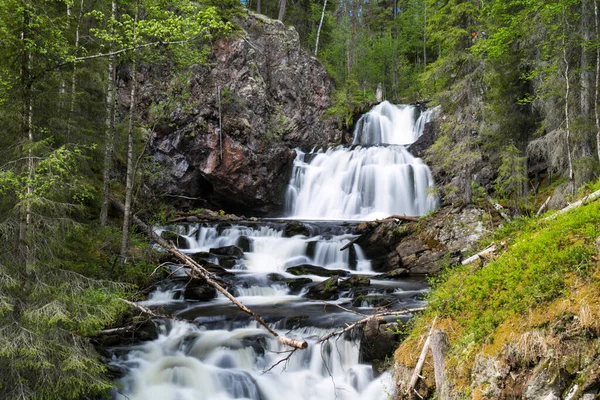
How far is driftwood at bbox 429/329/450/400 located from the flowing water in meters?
1.56

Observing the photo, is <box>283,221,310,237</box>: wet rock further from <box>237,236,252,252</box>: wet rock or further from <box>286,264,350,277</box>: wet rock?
<box>286,264,350,277</box>: wet rock

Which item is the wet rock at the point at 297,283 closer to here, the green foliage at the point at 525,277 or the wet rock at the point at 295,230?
the wet rock at the point at 295,230

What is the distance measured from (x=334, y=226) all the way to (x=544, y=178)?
8664mm

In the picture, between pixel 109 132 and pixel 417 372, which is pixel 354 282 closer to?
pixel 417 372

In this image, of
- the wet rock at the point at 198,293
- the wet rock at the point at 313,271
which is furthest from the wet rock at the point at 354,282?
the wet rock at the point at 198,293

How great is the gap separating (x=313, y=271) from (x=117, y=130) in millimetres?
7683

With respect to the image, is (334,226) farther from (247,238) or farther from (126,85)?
(126,85)

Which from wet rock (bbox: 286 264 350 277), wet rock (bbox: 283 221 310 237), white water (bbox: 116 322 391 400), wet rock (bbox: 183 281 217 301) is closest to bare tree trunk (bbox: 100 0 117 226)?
wet rock (bbox: 183 281 217 301)

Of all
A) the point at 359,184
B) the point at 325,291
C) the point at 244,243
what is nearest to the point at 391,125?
the point at 359,184

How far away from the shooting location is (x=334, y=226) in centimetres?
1630

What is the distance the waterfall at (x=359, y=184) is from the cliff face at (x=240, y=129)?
45.7 inches

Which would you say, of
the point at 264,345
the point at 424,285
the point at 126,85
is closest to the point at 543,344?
the point at 264,345

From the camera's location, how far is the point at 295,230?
1598 cm

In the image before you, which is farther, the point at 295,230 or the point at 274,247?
the point at 295,230
